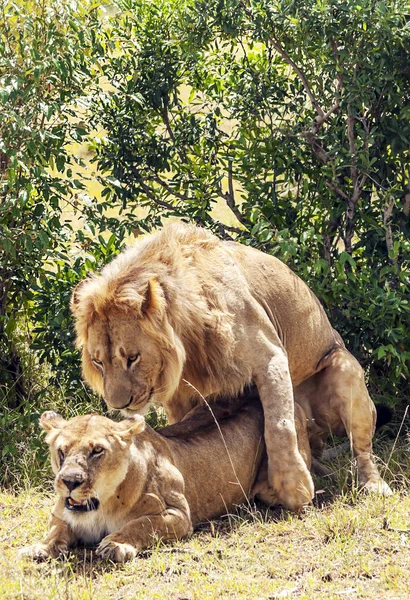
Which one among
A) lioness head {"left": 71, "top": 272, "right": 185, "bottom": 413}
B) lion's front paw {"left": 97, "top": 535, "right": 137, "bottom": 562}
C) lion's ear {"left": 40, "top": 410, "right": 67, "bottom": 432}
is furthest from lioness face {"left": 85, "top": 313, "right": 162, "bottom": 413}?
lion's front paw {"left": 97, "top": 535, "right": 137, "bottom": 562}

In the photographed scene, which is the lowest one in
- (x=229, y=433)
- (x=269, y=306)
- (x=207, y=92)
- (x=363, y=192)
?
(x=229, y=433)

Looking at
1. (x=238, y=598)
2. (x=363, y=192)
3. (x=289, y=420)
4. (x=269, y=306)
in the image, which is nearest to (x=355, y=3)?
(x=363, y=192)

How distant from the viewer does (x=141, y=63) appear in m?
7.74

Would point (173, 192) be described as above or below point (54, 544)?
above

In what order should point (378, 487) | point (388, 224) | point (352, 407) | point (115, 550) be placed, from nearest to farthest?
point (115, 550), point (378, 487), point (352, 407), point (388, 224)

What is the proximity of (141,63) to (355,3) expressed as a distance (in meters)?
1.88

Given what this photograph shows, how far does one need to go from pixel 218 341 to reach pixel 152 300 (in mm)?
551

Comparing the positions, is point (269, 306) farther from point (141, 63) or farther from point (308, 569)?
point (141, 63)

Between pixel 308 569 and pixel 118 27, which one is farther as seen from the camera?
pixel 118 27

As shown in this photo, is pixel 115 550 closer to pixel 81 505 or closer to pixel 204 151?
pixel 81 505

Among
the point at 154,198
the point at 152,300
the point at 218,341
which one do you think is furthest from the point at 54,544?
the point at 154,198

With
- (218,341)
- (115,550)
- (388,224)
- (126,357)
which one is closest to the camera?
(115,550)

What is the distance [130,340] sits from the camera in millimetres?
5371

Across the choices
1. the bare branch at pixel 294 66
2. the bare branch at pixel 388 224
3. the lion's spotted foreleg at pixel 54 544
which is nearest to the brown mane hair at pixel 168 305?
the lion's spotted foreleg at pixel 54 544
